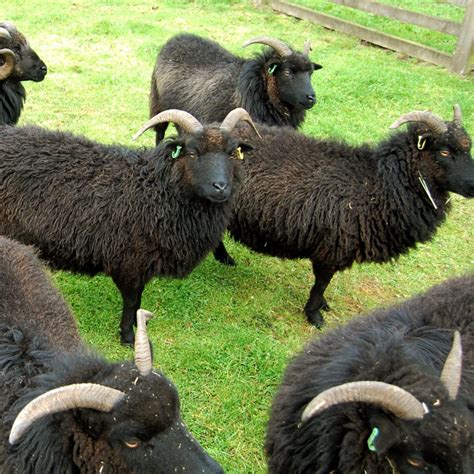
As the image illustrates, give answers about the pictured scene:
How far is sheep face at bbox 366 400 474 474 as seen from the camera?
2383 mm

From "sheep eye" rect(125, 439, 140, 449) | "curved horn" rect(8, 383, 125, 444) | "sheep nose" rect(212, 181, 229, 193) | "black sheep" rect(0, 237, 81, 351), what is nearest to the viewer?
"curved horn" rect(8, 383, 125, 444)

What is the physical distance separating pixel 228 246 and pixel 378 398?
436cm

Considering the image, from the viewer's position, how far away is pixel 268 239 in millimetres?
5516

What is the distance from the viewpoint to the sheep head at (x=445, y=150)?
196 inches

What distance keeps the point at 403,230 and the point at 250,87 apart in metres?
3.01

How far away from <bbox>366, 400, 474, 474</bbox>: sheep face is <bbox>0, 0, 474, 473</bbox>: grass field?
1.82 metres

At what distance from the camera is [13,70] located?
6.48m

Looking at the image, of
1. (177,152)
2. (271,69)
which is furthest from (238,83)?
(177,152)

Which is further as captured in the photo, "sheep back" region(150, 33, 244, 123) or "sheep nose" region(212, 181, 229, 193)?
"sheep back" region(150, 33, 244, 123)

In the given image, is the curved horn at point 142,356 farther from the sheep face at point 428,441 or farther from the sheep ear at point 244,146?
the sheep ear at point 244,146

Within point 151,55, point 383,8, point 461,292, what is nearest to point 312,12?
point 383,8

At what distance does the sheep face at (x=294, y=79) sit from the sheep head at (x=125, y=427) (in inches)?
200

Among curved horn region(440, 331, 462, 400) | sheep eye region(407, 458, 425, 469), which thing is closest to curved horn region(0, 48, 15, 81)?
curved horn region(440, 331, 462, 400)

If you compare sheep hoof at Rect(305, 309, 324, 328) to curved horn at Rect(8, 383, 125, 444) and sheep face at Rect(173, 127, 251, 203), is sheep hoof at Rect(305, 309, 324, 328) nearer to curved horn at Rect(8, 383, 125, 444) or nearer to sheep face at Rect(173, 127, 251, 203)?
sheep face at Rect(173, 127, 251, 203)
